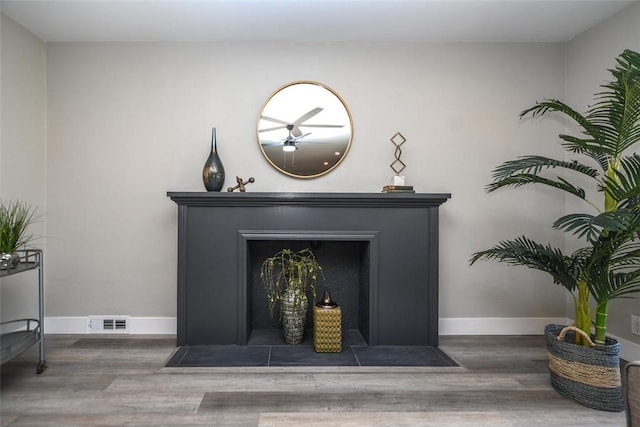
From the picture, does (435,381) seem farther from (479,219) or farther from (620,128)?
(620,128)

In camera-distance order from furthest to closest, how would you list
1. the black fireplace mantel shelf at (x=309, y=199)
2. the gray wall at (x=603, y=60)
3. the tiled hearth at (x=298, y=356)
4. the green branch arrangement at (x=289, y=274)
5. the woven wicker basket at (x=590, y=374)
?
the green branch arrangement at (x=289, y=274) → the black fireplace mantel shelf at (x=309, y=199) → the gray wall at (x=603, y=60) → the tiled hearth at (x=298, y=356) → the woven wicker basket at (x=590, y=374)

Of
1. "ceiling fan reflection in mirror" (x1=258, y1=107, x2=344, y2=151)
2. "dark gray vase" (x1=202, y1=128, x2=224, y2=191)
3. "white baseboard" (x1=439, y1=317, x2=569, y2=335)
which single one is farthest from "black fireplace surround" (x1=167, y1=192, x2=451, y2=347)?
"ceiling fan reflection in mirror" (x1=258, y1=107, x2=344, y2=151)

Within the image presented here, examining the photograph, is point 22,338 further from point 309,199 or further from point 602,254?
point 602,254

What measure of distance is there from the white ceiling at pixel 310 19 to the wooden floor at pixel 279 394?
90.7 inches

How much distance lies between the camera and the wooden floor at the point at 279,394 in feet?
5.38

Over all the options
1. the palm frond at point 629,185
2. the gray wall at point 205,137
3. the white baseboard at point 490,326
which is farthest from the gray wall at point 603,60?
the palm frond at point 629,185

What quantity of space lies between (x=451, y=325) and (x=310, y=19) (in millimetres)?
2548

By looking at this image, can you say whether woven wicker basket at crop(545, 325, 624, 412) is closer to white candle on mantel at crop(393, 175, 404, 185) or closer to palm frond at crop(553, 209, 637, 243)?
palm frond at crop(553, 209, 637, 243)

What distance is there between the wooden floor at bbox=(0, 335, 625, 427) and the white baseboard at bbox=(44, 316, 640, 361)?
1.28 feet

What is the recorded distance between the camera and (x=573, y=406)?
1.77 m

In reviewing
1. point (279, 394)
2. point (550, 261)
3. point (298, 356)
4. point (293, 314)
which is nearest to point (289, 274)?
point (293, 314)

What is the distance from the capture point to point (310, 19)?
8.22 feet

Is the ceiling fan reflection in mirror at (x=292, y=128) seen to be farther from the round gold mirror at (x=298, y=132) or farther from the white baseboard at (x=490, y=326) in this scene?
the white baseboard at (x=490, y=326)

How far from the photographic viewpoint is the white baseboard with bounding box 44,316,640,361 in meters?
2.78
